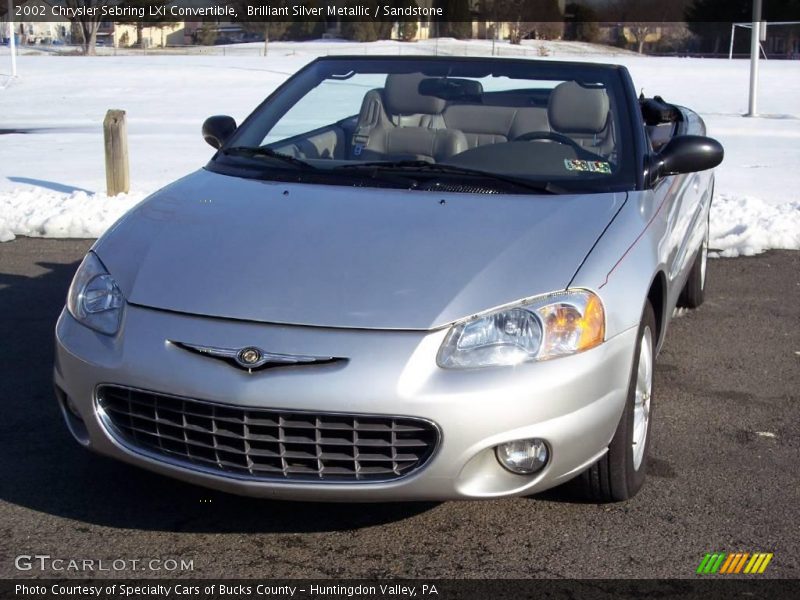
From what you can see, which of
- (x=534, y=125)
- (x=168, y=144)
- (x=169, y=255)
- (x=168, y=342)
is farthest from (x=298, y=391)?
(x=168, y=144)

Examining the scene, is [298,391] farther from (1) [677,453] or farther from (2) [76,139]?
(2) [76,139]

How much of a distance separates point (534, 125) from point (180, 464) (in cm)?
247

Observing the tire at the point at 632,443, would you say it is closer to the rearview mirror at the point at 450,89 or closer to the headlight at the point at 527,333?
the headlight at the point at 527,333

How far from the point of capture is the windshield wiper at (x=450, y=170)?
4184 mm

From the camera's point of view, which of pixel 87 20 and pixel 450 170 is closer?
pixel 450 170

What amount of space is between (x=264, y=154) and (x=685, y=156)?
5.82 feet

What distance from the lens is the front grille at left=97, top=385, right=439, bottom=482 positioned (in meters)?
3.16

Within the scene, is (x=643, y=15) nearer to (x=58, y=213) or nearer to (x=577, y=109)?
(x=58, y=213)

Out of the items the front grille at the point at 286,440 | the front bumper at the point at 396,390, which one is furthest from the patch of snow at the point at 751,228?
the front grille at the point at 286,440

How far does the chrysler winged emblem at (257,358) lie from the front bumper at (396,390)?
0.02 m

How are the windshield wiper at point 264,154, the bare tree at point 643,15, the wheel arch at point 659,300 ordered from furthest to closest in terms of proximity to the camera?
1. the bare tree at point 643,15
2. the windshield wiper at point 264,154
3. the wheel arch at point 659,300

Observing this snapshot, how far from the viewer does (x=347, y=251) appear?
3.61 metres

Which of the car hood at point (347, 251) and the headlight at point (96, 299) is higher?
the car hood at point (347, 251)

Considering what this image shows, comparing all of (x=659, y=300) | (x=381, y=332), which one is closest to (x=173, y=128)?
(x=659, y=300)
